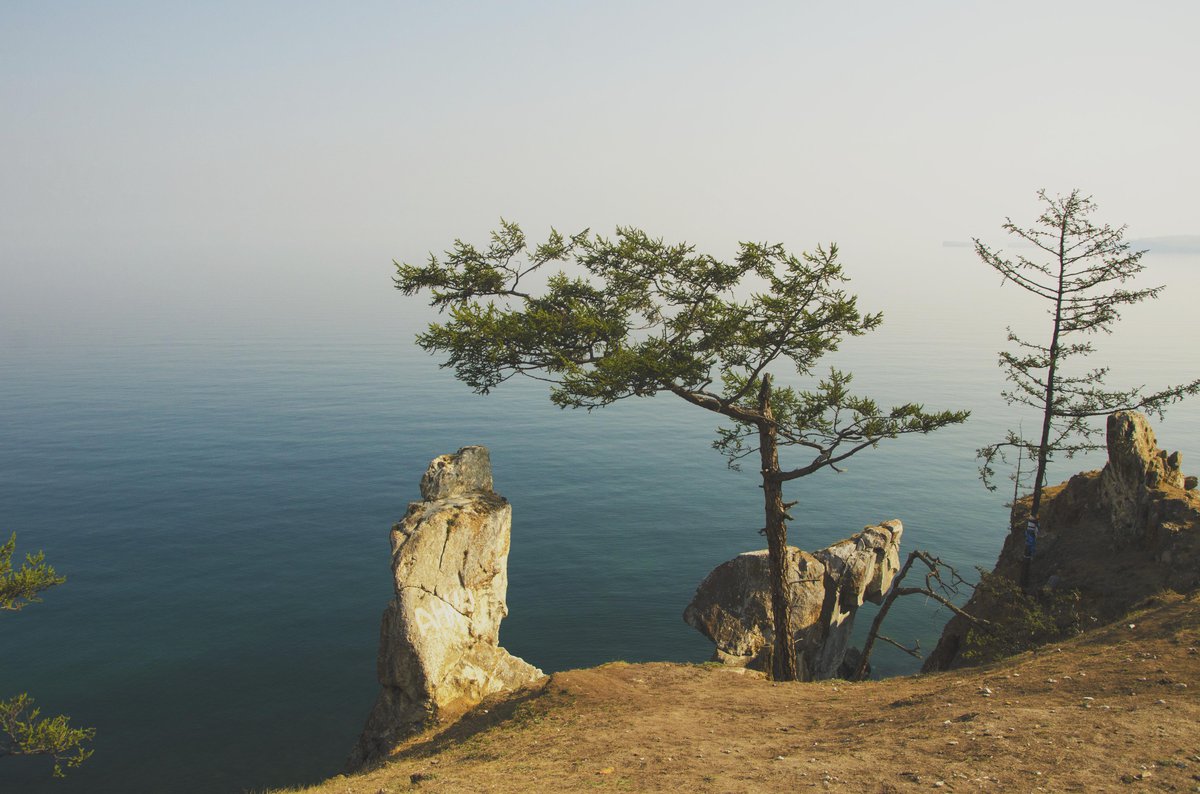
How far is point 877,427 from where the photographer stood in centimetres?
2100

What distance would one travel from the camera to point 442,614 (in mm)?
23219

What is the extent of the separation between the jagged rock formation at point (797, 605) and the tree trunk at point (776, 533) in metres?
4.07

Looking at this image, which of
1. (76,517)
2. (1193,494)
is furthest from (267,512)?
(1193,494)

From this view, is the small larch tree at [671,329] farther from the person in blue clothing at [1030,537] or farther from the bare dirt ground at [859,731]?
the person in blue clothing at [1030,537]

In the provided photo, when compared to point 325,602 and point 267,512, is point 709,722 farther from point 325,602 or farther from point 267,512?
point 267,512

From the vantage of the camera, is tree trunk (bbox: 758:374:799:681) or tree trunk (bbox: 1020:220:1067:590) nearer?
tree trunk (bbox: 758:374:799:681)

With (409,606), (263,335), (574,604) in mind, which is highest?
(263,335)

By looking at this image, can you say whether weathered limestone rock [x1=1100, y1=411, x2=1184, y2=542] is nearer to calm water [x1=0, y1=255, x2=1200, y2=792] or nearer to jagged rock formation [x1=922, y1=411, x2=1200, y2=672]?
jagged rock formation [x1=922, y1=411, x2=1200, y2=672]

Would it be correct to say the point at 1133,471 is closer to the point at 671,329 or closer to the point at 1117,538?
the point at 1117,538

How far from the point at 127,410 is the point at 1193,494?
94.9 meters

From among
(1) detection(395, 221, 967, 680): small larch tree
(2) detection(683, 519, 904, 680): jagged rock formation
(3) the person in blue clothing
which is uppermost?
(1) detection(395, 221, 967, 680): small larch tree

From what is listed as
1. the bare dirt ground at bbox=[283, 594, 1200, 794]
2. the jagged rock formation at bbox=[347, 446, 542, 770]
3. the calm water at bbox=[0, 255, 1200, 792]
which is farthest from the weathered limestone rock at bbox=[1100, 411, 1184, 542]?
the jagged rock formation at bbox=[347, 446, 542, 770]

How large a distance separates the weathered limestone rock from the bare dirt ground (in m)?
5.94

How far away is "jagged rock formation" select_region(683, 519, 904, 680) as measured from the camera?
29.1 metres
